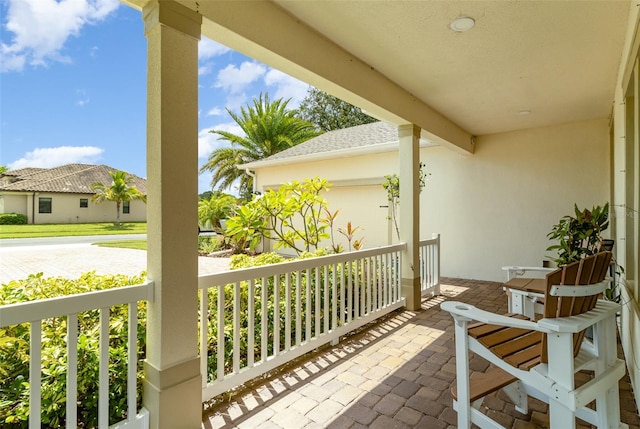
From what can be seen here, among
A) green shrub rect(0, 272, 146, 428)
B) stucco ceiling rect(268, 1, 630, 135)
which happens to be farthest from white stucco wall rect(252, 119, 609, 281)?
green shrub rect(0, 272, 146, 428)

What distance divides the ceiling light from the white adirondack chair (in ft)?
6.56

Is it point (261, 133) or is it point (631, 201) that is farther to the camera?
point (261, 133)

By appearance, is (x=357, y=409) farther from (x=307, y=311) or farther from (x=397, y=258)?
(x=397, y=258)

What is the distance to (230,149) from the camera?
16.8 metres

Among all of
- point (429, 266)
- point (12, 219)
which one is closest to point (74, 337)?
point (429, 266)

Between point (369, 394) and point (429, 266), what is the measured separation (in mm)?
3179

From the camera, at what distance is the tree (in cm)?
1852

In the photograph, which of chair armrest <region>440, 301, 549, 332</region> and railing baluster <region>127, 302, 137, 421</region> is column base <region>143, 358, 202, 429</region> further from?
chair armrest <region>440, 301, 549, 332</region>

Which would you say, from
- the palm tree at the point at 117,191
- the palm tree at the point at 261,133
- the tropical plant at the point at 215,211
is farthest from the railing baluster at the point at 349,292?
the palm tree at the point at 261,133

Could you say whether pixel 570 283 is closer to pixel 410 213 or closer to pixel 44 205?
pixel 410 213

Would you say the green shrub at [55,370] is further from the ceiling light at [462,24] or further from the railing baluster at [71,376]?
the ceiling light at [462,24]

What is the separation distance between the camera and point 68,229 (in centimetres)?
1405

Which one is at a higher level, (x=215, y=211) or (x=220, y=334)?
(x=215, y=211)

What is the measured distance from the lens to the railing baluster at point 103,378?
1692 millimetres
